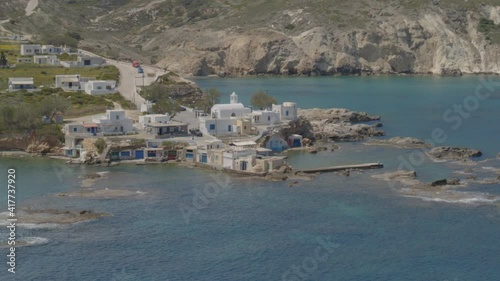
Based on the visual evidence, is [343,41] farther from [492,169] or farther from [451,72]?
[492,169]

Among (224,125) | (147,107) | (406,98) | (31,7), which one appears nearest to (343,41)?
(406,98)

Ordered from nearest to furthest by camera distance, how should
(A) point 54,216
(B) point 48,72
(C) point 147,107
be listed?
1. (A) point 54,216
2. (C) point 147,107
3. (B) point 48,72

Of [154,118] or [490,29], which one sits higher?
[490,29]

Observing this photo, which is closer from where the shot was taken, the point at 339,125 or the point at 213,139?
the point at 213,139

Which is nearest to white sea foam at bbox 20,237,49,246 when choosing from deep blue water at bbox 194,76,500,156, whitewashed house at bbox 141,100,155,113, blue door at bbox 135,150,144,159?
blue door at bbox 135,150,144,159

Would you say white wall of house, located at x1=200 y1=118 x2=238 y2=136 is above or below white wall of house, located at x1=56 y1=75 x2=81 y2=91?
below

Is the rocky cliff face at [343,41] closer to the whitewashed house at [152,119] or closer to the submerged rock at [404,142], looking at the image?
the whitewashed house at [152,119]

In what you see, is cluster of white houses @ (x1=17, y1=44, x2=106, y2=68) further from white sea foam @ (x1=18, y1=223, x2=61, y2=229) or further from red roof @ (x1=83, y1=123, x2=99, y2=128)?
white sea foam @ (x1=18, y1=223, x2=61, y2=229)
